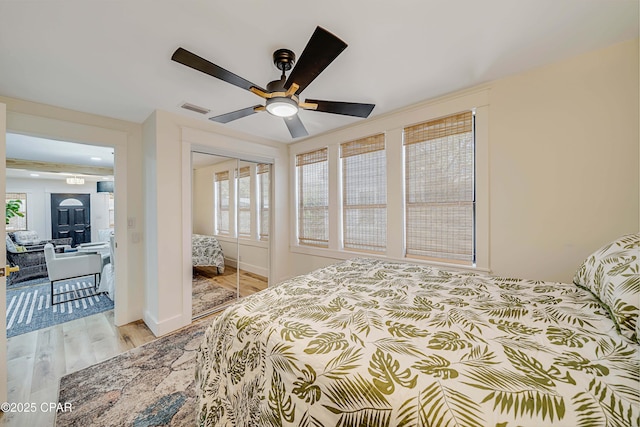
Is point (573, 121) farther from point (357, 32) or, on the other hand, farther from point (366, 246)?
point (366, 246)

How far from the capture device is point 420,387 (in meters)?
0.69

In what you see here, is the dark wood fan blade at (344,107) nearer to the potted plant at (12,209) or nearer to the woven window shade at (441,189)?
the woven window shade at (441,189)

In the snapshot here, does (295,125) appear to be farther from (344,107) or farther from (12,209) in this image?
(12,209)

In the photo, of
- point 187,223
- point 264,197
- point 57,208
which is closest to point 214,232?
point 187,223

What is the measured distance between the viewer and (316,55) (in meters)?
1.30

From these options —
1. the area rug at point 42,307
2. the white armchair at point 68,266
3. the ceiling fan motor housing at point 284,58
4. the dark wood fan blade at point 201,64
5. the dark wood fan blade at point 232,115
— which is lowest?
the area rug at point 42,307

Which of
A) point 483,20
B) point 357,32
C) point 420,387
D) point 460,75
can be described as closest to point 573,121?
point 460,75

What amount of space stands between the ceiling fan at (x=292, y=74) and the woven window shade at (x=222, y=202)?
1.49 meters

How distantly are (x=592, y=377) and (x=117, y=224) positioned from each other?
3.86 m

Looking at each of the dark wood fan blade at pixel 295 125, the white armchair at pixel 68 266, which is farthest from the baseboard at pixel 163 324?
the dark wood fan blade at pixel 295 125

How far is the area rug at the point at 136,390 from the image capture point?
1529 millimetres

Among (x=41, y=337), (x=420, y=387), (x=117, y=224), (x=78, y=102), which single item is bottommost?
(x=41, y=337)

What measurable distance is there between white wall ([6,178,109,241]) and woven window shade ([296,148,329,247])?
26.3ft

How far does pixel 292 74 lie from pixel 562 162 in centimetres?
221
